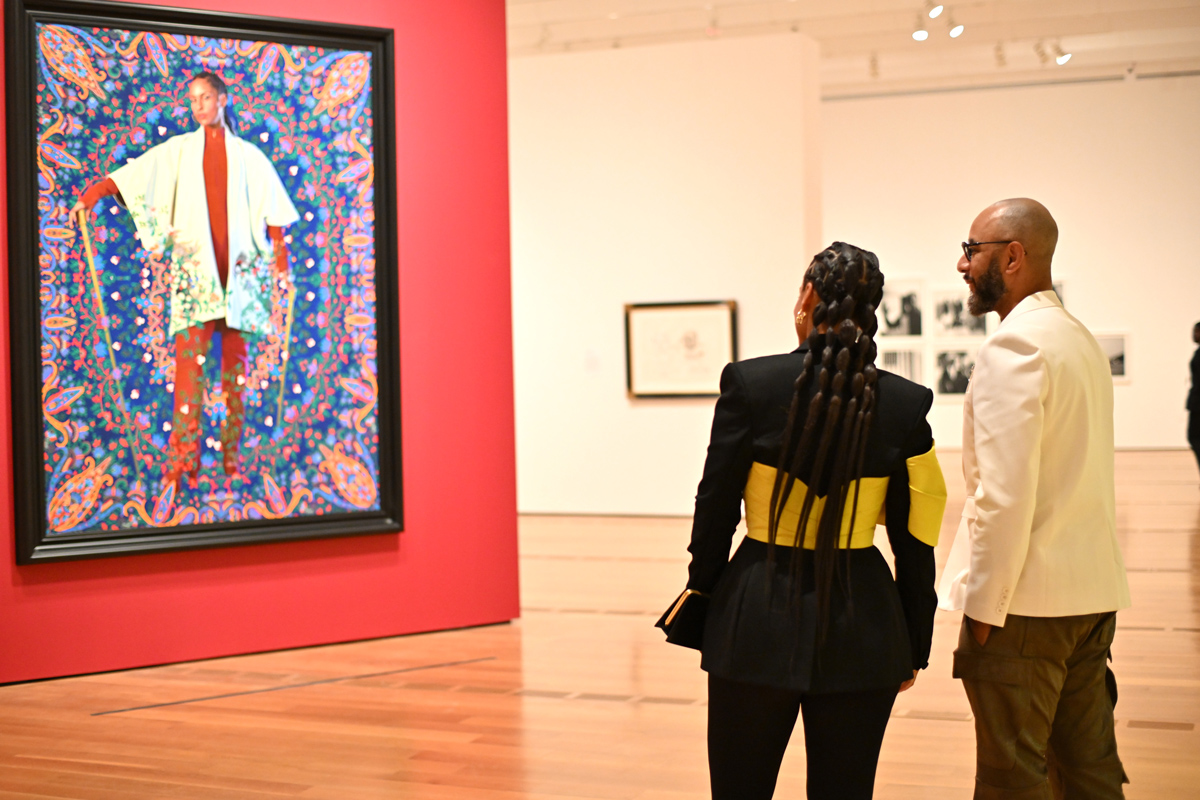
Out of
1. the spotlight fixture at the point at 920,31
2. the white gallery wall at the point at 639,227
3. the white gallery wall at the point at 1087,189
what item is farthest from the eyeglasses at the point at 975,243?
the white gallery wall at the point at 1087,189

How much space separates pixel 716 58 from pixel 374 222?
6.32m

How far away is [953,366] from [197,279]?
1466cm

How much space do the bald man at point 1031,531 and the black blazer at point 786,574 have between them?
0.36m

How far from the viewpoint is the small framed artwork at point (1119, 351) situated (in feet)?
59.8

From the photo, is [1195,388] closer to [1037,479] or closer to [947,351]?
[947,351]

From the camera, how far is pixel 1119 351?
59.9 ft

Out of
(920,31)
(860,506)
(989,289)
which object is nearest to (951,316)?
(920,31)

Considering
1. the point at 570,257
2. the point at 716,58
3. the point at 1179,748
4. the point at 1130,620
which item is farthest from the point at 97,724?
the point at 716,58

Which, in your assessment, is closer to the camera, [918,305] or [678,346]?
[678,346]

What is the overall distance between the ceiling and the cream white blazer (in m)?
11.4

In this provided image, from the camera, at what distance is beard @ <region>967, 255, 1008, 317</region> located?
3119 millimetres

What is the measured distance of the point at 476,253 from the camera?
7121mm

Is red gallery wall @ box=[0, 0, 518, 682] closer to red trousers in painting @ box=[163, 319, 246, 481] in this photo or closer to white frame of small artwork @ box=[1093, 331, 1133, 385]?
red trousers in painting @ box=[163, 319, 246, 481]

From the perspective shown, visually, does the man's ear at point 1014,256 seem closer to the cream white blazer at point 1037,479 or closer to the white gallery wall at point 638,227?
the cream white blazer at point 1037,479
